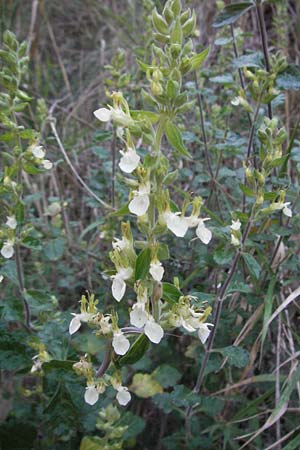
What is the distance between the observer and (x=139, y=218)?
1.08m

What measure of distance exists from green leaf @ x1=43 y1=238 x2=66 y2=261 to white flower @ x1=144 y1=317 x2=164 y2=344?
0.93 meters

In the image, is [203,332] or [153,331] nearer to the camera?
[153,331]

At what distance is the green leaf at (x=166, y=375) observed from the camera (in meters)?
1.84

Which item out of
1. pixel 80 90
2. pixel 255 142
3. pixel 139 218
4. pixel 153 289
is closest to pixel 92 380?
pixel 153 289

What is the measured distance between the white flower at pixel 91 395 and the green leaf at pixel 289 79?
1124mm

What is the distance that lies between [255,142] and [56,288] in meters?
1.17

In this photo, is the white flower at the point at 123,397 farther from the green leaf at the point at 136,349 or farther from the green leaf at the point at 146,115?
the green leaf at the point at 146,115

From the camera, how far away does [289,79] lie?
1.72m

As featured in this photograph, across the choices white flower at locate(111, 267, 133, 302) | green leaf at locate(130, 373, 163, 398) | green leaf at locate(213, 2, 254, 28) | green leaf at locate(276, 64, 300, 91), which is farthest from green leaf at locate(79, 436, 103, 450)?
green leaf at locate(213, 2, 254, 28)

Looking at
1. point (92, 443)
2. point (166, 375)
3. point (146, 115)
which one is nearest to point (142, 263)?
point (146, 115)

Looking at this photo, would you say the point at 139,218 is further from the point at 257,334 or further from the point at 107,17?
the point at 107,17

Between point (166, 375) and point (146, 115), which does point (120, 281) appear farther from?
point (166, 375)

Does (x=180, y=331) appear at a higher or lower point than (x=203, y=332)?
lower

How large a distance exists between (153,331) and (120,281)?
128mm
